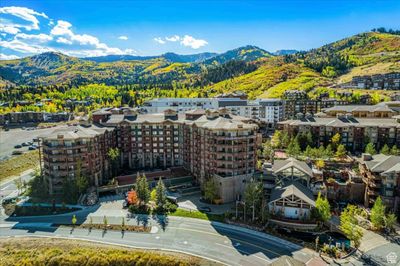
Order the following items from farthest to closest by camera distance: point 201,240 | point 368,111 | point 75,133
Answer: point 368,111
point 75,133
point 201,240

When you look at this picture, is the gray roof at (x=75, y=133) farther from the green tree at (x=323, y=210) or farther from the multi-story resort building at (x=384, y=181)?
the multi-story resort building at (x=384, y=181)

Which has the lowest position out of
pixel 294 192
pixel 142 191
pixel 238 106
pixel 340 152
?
pixel 142 191

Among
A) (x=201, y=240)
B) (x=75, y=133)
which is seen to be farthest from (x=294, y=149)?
(x=75, y=133)

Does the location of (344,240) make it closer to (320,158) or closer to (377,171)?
(377,171)

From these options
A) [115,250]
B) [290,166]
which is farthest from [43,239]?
[290,166]

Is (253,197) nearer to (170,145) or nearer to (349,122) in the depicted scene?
(170,145)

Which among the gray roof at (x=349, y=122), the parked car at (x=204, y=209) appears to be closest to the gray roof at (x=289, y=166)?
the parked car at (x=204, y=209)

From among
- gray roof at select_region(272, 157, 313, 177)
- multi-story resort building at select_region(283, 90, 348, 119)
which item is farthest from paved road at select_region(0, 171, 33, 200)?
multi-story resort building at select_region(283, 90, 348, 119)
